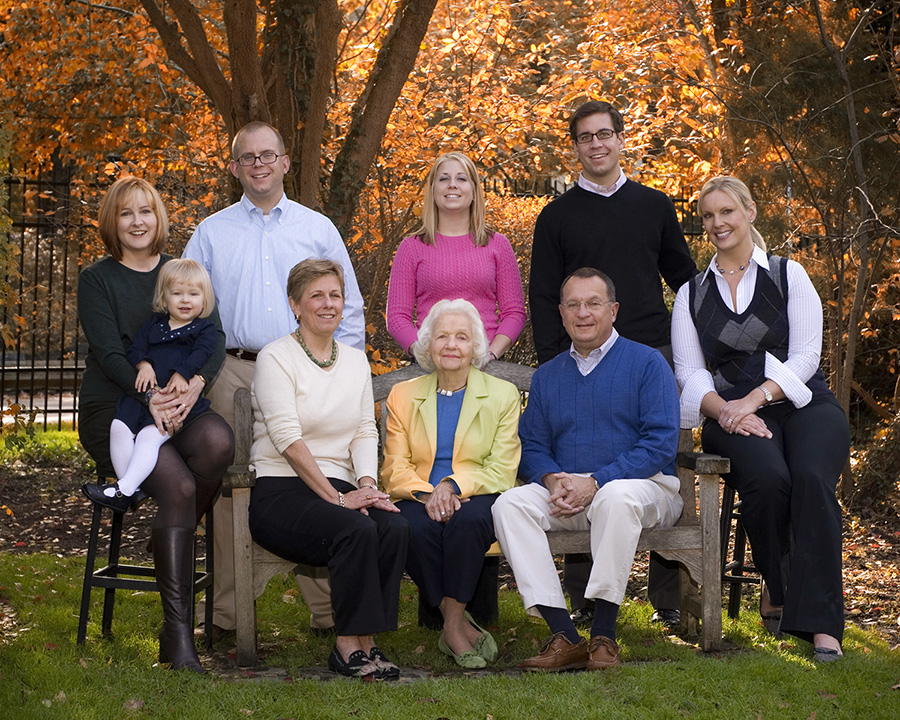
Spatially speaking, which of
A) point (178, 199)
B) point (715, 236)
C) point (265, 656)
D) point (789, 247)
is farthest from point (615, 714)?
point (178, 199)

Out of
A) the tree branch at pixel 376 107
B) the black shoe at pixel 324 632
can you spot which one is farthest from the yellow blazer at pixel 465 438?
the tree branch at pixel 376 107

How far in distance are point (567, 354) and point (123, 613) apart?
8.21 feet

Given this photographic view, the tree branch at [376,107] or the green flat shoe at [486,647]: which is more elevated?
the tree branch at [376,107]

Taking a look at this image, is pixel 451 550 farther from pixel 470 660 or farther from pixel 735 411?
pixel 735 411

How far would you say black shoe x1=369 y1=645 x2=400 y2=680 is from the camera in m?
4.00

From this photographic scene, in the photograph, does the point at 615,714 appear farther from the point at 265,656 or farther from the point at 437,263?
the point at 437,263

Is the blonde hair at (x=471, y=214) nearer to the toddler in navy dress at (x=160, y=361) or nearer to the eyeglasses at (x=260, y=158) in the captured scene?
the eyeglasses at (x=260, y=158)

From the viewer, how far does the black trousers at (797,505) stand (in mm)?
4191

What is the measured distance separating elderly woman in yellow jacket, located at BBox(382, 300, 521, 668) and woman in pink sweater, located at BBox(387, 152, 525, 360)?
299mm

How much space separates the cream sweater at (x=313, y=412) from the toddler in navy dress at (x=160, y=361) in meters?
0.28

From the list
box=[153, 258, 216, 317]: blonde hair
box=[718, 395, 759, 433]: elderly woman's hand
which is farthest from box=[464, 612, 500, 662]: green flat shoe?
box=[153, 258, 216, 317]: blonde hair

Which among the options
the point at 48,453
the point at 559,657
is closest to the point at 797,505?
the point at 559,657

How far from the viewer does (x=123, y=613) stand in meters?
5.04

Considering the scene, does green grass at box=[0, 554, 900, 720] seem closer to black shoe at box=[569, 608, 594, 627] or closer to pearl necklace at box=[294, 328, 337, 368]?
black shoe at box=[569, 608, 594, 627]
